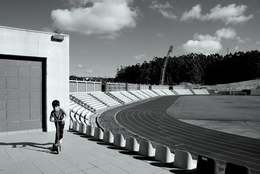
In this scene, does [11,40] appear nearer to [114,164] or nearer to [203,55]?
[114,164]

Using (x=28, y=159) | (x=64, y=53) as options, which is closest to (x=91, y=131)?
(x=28, y=159)

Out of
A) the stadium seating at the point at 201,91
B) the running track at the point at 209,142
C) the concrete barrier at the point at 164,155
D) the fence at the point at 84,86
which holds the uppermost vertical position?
the fence at the point at 84,86

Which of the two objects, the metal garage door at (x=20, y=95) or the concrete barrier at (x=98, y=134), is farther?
the metal garage door at (x=20, y=95)

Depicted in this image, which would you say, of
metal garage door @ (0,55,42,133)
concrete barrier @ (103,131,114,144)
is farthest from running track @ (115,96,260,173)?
metal garage door @ (0,55,42,133)

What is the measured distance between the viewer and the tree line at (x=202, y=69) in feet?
336

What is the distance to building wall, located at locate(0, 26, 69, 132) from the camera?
927 centimetres

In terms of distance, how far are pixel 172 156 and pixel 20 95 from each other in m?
7.74

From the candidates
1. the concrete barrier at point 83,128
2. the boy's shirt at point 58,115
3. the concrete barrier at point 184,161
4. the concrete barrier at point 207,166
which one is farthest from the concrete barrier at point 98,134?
the concrete barrier at point 207,166

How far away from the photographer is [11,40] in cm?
928

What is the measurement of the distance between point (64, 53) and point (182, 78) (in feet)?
362

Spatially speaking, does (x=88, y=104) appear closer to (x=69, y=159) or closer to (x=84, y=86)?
(x=84, y=86)

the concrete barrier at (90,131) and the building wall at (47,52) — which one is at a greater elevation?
the building wall at (47,52)

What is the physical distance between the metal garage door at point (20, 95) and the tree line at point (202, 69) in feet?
343

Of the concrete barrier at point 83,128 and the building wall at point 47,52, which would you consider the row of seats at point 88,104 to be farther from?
the building wall at point 47,52
